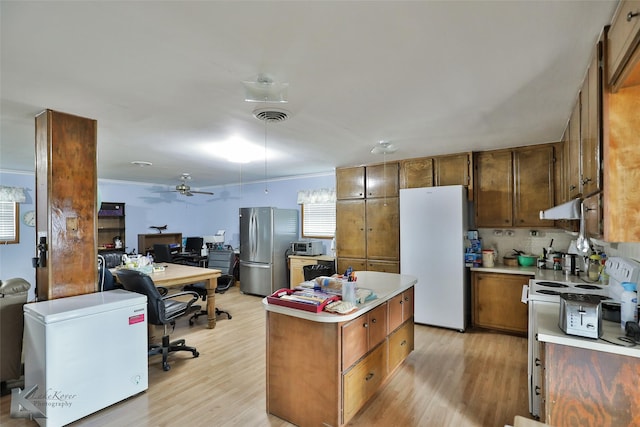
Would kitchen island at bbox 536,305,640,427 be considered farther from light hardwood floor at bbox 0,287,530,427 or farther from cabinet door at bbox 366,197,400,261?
cabinet door at bbox 366,197,400,261

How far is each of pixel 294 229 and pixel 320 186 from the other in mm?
988

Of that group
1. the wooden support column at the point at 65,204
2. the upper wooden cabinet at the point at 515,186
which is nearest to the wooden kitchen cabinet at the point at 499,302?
the upper wooden cabinet at the point at 515,186

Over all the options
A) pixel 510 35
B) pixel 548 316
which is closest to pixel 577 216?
pixel 548 316

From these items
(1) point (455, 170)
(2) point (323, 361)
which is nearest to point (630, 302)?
(2) point (323, 361)

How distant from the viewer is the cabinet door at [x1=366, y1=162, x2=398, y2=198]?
14.9ft

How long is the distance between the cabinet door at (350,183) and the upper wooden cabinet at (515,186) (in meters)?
1.60

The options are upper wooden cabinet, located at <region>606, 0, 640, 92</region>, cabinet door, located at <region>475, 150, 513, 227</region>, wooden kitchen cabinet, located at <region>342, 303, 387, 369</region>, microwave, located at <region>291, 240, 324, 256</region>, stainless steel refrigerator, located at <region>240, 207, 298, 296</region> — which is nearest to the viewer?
upper wooden cabinet, located at <region>606, 0, 640, 92</region>

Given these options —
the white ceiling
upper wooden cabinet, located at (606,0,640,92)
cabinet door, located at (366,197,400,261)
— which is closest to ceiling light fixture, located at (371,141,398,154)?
the white ceiling

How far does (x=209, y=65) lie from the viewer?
1.80 m

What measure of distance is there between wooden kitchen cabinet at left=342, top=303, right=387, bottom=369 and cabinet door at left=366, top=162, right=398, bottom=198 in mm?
2402

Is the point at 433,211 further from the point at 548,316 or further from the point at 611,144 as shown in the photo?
the point at 611,144

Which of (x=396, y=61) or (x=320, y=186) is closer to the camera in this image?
(x=396, y=61)

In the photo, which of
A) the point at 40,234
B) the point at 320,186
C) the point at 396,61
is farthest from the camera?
the point at 320,186

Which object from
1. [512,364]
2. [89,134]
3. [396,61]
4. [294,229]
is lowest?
[512,364]
